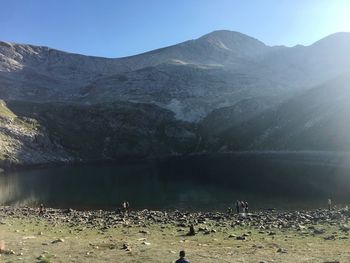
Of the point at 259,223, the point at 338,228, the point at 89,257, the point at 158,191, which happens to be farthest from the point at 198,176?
the point at 89,257

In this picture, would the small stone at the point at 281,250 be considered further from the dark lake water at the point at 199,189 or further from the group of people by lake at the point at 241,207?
the dark lake water at the point at 199,189

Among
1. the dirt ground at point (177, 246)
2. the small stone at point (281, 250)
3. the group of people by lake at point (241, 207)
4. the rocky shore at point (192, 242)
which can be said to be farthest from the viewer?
the group of people by lake at point (241, 207)

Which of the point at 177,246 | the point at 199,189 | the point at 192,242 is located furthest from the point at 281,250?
the point at 199,189

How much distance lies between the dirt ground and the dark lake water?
35700 millimetres

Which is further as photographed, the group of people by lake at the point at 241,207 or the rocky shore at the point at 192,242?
the group of people by lake at the point at 241,207

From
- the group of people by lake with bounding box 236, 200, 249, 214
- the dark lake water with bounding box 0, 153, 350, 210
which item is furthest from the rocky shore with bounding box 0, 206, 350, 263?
the dark lake water with bounding box 0, 153, 350, 210

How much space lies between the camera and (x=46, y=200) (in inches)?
4072

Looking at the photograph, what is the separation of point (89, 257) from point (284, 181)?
86.1m

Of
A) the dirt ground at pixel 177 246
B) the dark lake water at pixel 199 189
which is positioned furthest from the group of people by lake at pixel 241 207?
the dirt ground at pixel 177 246

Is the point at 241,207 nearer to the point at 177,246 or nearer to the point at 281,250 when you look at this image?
the point at 177,246

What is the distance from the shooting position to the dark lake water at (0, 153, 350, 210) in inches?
3337

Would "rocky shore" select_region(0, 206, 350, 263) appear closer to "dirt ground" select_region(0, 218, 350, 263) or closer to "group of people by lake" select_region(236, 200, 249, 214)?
"dirt ground" select_region(0, 218, 350, 263)

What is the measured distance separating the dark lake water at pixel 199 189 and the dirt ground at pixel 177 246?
3570cm

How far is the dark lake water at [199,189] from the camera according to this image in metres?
84.8
